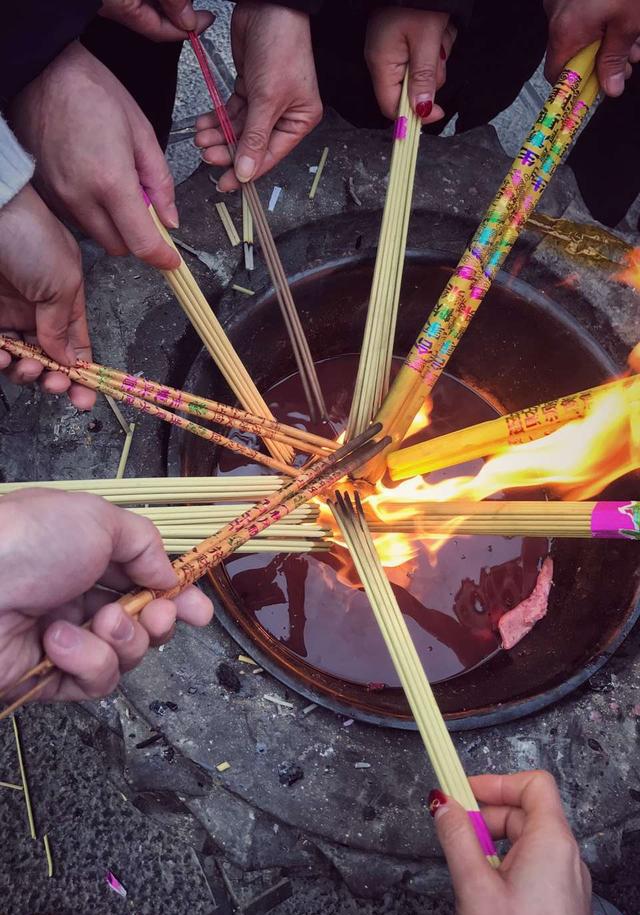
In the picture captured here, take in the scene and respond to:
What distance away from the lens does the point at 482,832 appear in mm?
1014

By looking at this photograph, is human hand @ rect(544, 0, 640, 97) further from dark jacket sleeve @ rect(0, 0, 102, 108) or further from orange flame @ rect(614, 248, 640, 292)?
dark jacket sleeve @ rect(0, 0, 102, 108)

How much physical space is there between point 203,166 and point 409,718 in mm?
1268

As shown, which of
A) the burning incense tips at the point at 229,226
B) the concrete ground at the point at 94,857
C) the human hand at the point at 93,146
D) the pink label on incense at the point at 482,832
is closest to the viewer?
the pink label on incense at the point at 482,832

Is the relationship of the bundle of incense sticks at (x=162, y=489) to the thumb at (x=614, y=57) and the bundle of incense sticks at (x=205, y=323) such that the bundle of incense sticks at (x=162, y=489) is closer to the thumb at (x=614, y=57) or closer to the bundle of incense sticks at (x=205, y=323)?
the bundle of incense sticks at (x=205, y=323)

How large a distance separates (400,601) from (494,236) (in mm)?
851

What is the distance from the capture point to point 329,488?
52.5 inches

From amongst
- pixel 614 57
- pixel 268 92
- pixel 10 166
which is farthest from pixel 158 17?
pixel 614 57

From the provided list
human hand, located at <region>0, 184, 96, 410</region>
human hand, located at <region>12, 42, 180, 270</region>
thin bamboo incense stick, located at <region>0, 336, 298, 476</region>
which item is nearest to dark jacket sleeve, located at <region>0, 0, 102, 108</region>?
human hand, located at <region>12, 42, 180, 270</region>

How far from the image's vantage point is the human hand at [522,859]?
2.97 ft

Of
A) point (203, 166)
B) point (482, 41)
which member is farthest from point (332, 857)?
point (482, 41)

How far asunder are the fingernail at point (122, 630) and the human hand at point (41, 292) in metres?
0.60

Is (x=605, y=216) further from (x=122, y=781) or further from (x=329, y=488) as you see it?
(x=122, y=781)

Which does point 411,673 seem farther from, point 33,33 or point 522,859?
point 33,33

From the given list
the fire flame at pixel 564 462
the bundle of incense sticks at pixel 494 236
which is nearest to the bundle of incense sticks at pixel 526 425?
the fire flame at pixel 564 462
